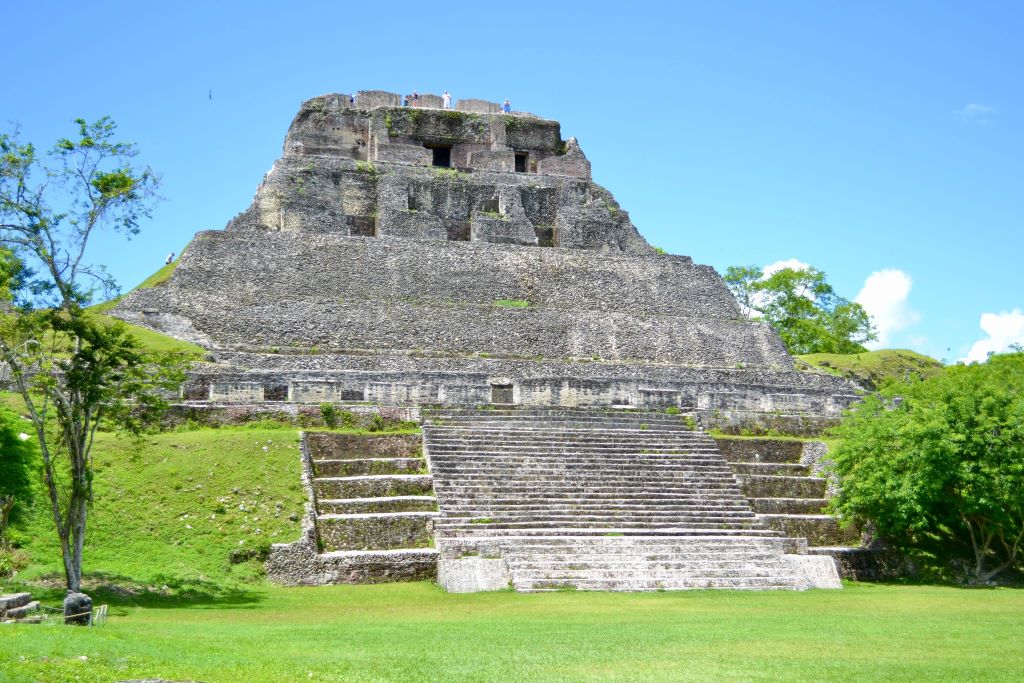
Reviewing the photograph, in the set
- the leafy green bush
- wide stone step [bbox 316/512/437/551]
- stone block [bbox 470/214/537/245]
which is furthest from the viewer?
stone block [bbox 470/214/537/245]

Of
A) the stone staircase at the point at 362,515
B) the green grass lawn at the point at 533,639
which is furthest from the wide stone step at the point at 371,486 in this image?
the green grass lawn at the point at 533,639

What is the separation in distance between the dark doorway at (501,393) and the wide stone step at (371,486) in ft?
17.8

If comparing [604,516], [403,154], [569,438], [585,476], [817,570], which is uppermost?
[403,154]

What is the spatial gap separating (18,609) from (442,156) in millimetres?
28570

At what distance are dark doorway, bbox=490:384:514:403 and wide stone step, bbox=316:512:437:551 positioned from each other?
6.80 m

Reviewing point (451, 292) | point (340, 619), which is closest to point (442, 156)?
point (451, 292)

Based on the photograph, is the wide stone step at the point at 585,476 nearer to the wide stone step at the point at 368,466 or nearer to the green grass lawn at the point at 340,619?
the wide stone step at the point at 368,466

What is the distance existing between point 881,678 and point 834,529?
10.6 meters

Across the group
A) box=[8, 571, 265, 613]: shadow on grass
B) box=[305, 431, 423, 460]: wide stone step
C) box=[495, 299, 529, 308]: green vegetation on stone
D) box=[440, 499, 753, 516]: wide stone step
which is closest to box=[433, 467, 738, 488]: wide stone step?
box=[440, 499, 753, 516]: wide stone step

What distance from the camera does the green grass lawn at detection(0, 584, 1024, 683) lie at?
25.4ft

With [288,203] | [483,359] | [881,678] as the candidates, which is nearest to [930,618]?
[881,678]

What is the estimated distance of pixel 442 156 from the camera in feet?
122

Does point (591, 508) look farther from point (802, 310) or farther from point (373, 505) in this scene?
point (802, 310)

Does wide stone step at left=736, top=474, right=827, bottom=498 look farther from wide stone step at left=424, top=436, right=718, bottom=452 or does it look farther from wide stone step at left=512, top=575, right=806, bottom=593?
wide stone step at left=512, top=575, right=806, bottom=593
